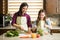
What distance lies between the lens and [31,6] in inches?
167

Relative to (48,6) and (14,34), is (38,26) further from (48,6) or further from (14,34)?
(48,6)

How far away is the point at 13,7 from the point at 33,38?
6.72 feet

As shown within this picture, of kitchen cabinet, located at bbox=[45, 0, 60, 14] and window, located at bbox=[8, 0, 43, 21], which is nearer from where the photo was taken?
kitchen cabinet, located at bbox=[45, 0, 60, 14]

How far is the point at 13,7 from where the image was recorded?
421 centimetres

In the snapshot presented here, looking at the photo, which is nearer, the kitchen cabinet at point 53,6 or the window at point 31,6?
the kitchen cabinet at point 53,6

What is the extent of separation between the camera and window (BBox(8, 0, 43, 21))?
420 centimetres

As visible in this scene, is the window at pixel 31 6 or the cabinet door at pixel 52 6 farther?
the window at pixel 31 6

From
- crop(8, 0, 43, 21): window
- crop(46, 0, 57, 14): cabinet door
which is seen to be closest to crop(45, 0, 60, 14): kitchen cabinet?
crop(46, 0, 57, 14): cabinet door

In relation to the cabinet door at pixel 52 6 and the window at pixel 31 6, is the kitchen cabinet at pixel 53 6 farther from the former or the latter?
the window at pixel 31 6

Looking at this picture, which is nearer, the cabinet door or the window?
the cabinet door

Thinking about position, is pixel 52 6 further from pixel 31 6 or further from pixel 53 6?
pixel 31 6

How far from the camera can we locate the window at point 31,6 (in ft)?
13.8

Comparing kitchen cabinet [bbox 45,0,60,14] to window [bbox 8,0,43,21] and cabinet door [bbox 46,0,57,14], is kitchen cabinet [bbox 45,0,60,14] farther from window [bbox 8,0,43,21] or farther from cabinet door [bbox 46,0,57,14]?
window [bbox 8,0,43,21]

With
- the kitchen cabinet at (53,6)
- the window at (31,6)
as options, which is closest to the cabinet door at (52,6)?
the kitchen cabinet at (53,6)
